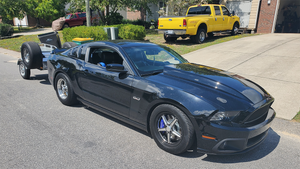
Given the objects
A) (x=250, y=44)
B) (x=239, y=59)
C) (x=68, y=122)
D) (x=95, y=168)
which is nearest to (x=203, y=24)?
(x=250, y=44)

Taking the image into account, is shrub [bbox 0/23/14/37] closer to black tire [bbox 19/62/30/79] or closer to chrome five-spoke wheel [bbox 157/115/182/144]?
black tire [bbox 19/62/30/79]

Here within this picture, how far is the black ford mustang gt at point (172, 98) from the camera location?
296 centimetres

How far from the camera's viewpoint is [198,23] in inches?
485

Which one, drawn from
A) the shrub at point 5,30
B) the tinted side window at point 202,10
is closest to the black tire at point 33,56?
the tinted side window at point 202,10

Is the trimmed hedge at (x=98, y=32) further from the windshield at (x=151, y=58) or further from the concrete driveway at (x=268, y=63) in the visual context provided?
the windshield at (x=151, y=58)

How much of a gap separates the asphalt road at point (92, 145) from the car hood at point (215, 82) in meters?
0.86

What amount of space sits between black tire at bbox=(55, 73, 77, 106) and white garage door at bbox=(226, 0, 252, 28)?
620 inches

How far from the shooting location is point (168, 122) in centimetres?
330

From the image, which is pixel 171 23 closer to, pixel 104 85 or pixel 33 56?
pixel 33 56

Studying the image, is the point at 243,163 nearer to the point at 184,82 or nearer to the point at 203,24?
the point at 184,82

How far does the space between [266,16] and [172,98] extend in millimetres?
16297

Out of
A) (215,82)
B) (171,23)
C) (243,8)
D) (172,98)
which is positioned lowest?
(172,98)

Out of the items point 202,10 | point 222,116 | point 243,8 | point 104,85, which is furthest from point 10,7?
point 222,116

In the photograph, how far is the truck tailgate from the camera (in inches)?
466
